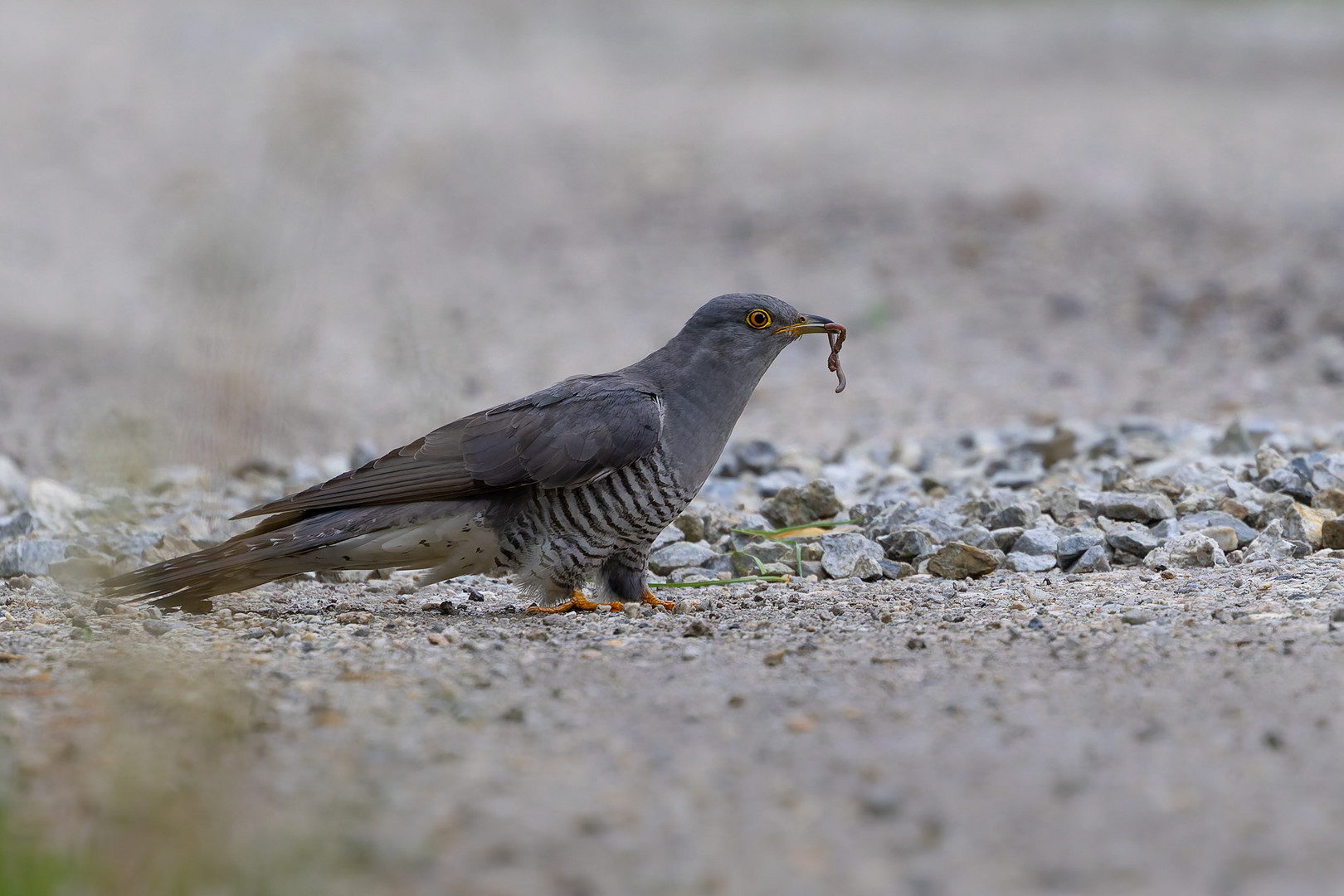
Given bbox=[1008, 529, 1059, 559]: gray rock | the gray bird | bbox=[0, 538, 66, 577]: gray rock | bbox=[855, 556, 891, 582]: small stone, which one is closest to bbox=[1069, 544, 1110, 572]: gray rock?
bbox=[1008, 529, 1059, 559]: gray rock

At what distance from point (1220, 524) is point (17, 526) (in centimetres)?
471

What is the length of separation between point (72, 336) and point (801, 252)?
6224 mm

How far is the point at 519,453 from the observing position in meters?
4.41

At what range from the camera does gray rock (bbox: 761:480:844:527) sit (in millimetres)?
5453

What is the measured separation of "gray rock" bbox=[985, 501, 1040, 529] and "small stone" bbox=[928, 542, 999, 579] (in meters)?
0.45

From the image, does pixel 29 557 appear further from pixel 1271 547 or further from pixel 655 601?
pixel 1271 547

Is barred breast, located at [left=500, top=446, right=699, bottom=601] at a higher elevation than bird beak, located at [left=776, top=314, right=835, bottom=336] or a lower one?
lower

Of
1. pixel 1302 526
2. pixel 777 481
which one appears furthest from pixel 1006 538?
pixel 777 481

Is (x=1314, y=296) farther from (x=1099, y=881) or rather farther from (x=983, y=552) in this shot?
(x=1099, y=881)

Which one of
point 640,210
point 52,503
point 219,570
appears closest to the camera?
point 219,570

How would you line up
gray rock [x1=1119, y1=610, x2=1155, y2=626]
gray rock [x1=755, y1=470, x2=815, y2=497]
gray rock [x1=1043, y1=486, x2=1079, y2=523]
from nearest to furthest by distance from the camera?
1. gray rock [x1=1119, y1=610, x2=1155, y2=626]
2. gray rock [x1=1043, y1=486, x2=1079, y2=523]
3. gray rock [x1=755, y1=470, x2=815, y2=497]

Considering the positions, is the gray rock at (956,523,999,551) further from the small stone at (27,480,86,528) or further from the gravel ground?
the small stone at (27,480,86,528)

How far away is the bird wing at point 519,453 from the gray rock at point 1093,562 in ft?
5.17

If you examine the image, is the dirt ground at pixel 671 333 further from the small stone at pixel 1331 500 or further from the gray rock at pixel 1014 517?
the small stone at pixel 1331 500
